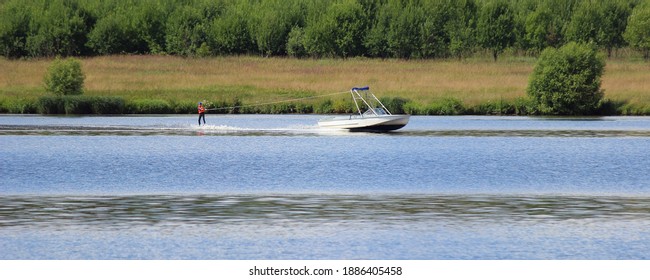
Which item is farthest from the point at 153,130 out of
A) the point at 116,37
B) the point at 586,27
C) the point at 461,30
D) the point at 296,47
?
the point at 586,27

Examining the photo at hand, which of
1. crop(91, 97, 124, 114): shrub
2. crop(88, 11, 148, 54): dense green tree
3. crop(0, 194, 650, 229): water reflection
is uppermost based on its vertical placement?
crop(88, 11, 148, 54): dense green tree

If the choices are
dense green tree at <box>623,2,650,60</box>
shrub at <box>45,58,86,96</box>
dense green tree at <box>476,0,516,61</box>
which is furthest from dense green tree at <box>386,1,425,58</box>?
shrub at <box>45,58,86,96</box>

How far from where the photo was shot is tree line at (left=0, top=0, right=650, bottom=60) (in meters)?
164

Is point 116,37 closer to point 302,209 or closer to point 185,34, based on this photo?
point 185,34

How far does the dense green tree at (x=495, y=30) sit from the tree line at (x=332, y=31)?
0.15 metres

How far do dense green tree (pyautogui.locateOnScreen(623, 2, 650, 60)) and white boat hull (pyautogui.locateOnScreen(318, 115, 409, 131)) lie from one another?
9057cm

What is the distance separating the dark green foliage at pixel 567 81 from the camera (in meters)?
100

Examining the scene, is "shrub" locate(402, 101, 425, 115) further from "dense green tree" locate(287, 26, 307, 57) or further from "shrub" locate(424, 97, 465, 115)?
"dense green tree" locate(287, 26, 307, 57)

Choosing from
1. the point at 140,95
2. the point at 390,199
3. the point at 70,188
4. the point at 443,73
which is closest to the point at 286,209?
the point at 390,199

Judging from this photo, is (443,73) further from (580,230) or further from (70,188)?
(580,230)

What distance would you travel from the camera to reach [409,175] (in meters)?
44.3

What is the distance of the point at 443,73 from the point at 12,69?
5467 centimetres

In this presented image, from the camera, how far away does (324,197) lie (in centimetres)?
3547

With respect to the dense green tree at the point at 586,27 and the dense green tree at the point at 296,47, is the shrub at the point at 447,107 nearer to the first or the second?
the dense green tree at the point at 296,47
